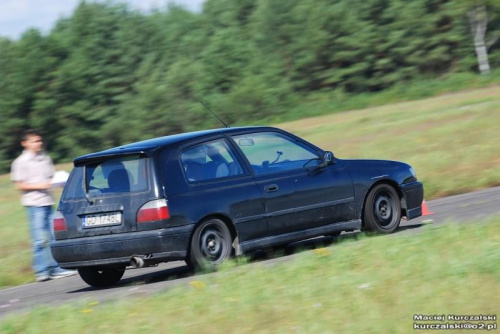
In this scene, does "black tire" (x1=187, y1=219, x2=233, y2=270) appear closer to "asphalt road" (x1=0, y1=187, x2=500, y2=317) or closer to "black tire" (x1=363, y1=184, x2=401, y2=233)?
"asphalt road" (x1=0, y1=187, x2=500, y2=317)

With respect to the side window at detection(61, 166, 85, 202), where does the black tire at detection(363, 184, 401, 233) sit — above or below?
below

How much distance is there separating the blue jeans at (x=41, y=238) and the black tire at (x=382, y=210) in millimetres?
3918

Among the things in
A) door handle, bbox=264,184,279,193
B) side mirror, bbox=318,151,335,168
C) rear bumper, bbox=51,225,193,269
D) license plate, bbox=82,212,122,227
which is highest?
side mirror, bbox=318,151,335,168

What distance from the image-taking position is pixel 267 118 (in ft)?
227

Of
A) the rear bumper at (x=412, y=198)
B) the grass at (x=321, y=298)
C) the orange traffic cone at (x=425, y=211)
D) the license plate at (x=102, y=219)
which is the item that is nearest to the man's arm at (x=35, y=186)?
the license plate at (x=102, y=219)

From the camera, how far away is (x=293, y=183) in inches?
414

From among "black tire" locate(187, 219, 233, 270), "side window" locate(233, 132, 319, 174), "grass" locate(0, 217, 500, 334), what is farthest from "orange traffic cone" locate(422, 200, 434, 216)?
"grass" locate(0, 217, 500, 334)

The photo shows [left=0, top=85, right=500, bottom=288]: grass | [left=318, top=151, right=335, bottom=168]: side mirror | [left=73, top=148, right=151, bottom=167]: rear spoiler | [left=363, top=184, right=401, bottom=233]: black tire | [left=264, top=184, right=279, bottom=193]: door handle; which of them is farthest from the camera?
[left=0, top=85, right=500, bottom=288]: grass

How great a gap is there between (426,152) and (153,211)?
1218 cm

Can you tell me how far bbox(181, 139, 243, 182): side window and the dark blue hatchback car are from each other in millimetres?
13

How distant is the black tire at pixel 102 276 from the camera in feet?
34.2

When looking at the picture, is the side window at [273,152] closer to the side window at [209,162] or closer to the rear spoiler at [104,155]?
the side window at [209,162]

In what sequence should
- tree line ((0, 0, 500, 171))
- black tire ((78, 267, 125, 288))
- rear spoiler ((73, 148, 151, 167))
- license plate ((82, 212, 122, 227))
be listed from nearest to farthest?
license plate ((82, 212, 122, 227)), rear spoiler ((73, 148, 151, 167)), black tire ((78, 267, 125, 288)), tree line ((0, 0, 500, 171))

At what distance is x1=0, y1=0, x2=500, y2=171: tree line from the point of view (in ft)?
225
